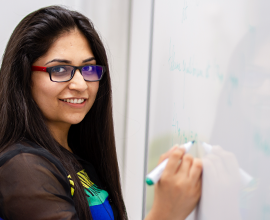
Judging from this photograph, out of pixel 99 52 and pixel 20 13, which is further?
pixel 20 13

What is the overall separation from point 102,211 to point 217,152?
0.42 m

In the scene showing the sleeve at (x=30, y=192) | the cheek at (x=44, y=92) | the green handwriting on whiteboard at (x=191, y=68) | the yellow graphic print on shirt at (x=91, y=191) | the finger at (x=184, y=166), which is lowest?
the yellow graphic print on shirt at (x=91, y=191)

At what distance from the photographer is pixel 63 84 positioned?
80 centimetres

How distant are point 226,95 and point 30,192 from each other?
48 cm

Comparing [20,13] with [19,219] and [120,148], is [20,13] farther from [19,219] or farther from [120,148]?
[19,219]

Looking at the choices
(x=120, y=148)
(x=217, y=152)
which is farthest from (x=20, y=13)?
(x=217, y=152)

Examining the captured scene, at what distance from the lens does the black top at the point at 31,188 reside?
0.60m

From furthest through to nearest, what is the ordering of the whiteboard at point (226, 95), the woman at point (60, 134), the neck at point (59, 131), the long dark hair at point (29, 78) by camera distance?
the neck at point (59, 131)
the long dark hair at point (29, 78)
the woman at point (60, 134)
the whiteboard at point (226, 95)

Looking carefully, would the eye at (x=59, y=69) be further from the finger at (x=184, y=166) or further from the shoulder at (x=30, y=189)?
the finger at (x=184, y=166)

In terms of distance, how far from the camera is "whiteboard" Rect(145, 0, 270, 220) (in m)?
0.48

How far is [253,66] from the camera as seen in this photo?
50 cm

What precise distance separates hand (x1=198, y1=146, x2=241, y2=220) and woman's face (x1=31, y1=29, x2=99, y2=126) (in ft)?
1.45

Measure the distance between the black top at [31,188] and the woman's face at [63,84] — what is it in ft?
0.62

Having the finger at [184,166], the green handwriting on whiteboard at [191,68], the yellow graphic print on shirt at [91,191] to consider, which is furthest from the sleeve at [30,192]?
the green handwriting on whiteboard at [191,68]
